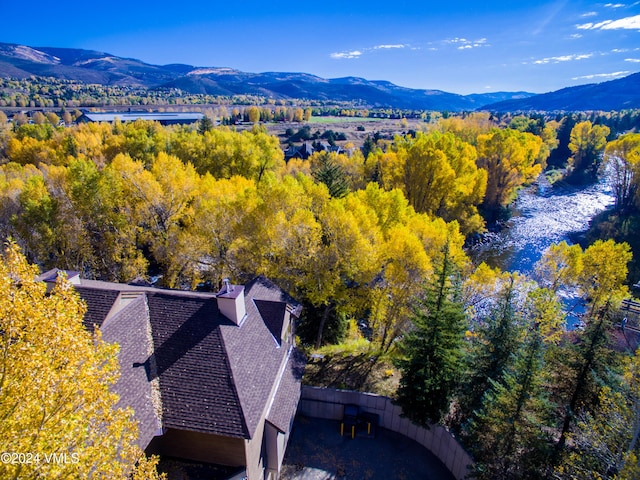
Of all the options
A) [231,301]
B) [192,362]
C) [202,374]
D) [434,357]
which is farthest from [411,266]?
[192,362]

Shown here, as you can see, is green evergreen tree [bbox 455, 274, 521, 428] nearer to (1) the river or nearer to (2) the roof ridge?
(2) the roof ridge

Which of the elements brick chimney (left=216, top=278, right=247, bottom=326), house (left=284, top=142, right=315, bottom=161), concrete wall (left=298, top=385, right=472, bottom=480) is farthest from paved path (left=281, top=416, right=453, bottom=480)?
house (left=284, top=142, right=315, bottom=161)

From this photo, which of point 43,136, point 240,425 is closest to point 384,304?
point 240,425

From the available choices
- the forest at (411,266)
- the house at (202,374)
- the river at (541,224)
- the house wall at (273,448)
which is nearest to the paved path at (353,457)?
the house wall at (273,448)

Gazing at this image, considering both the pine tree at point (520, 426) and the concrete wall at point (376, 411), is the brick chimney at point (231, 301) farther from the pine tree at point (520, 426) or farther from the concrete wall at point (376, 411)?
the pine tree at point (520, 426)

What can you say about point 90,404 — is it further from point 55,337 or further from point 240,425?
point 240,425

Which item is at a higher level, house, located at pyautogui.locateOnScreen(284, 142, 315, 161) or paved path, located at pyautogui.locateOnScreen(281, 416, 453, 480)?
house, located at pyautogui.locateOnScreen(284, 142, 315, 161)
